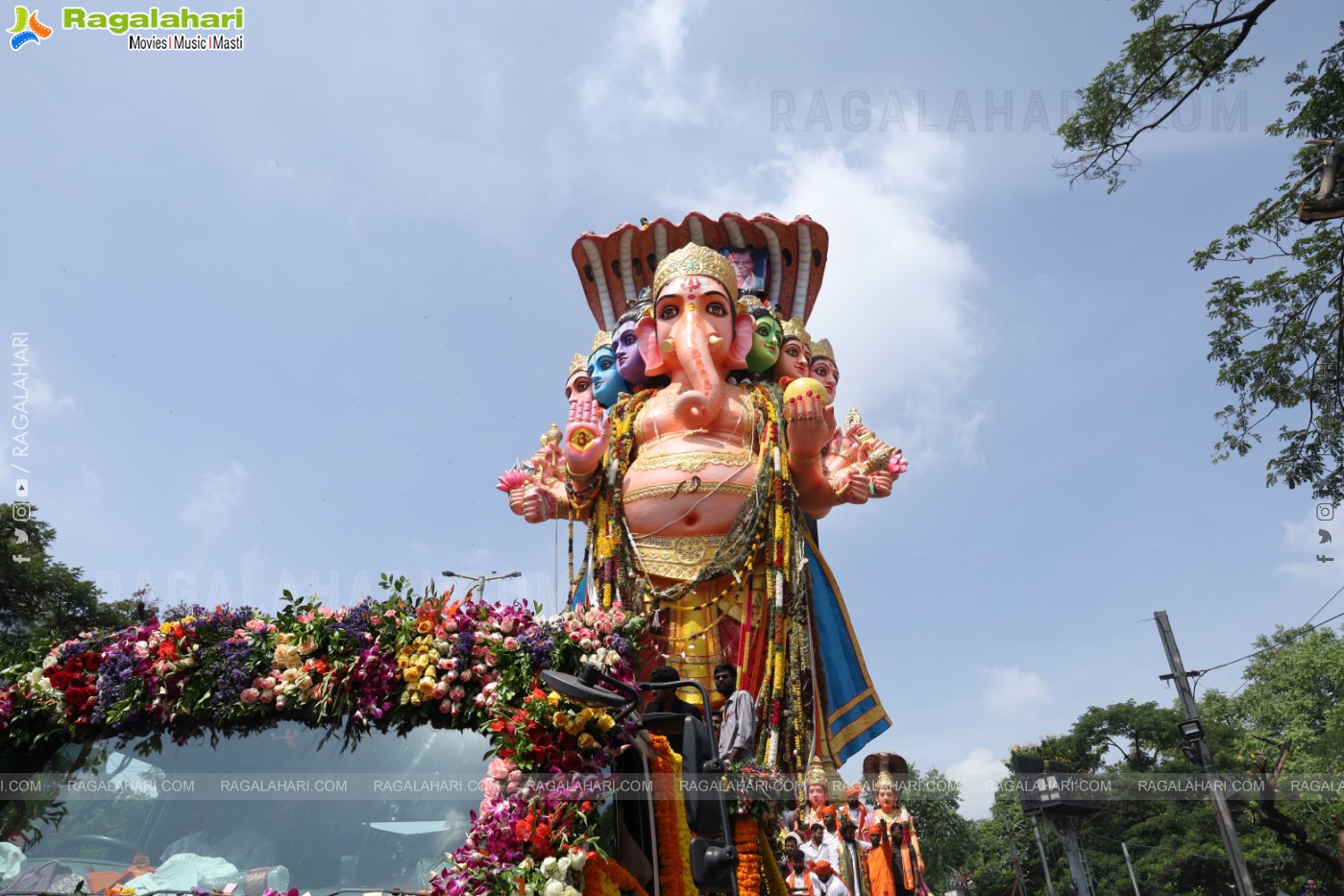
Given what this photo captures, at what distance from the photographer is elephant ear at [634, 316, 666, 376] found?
12828 mm

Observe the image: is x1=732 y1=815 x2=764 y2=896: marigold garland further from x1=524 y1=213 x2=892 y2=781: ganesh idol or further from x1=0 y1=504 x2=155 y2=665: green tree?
x1=0 y1=504 x2=155 y2=665: green tree

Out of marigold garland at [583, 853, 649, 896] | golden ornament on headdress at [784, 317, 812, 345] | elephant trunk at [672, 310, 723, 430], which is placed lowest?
marigold garland at [583, 853, 649, 896]

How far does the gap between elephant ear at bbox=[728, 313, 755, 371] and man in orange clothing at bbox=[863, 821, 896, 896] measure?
5.87 meters

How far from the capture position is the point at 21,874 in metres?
3.79

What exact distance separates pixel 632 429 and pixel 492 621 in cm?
770

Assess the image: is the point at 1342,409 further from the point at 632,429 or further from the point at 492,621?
the point at 492,621

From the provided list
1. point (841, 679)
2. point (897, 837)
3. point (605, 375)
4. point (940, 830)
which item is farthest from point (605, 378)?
point (940, 830)

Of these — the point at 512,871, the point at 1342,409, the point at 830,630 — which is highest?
the point at 1342,409

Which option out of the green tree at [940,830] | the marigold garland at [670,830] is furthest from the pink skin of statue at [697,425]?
the green tree at [940,830]

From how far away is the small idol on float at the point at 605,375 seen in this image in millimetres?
13508

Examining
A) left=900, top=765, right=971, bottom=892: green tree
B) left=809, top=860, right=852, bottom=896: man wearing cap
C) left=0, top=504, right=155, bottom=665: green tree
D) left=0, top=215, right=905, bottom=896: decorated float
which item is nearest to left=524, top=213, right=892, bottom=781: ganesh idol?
left=809, top=860, right=852, bottom=896: man wearing cap

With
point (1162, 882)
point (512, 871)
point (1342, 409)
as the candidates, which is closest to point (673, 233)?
point (1342, 409)

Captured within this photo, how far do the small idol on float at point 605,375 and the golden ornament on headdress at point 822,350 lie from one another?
8.69 ft

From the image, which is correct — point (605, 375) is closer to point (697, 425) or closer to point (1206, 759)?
point (697, 425)
